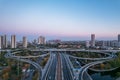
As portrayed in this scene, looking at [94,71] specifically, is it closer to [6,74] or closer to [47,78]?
[47,78]

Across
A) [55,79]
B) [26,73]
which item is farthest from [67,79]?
[26,73]

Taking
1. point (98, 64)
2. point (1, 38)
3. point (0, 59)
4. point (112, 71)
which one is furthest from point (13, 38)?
point (112, 71)

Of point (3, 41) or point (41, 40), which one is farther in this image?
point (41, 40)

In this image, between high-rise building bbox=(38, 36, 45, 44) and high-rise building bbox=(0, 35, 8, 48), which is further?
high-rise building bbox=(38, 36, 45, 44)

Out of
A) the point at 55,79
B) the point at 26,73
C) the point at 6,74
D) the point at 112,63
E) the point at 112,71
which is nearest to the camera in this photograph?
the point at 55,79

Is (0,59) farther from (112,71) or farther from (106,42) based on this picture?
(106,42)

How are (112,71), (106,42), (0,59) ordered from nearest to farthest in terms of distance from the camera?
1. (112,71)
2. (0,59)
3. (106,42)

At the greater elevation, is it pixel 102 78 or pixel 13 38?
pixel 13 38

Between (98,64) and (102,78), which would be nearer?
(102,78)

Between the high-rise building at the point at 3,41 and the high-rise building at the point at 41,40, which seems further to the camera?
the high-rise building at the point at 41,40
